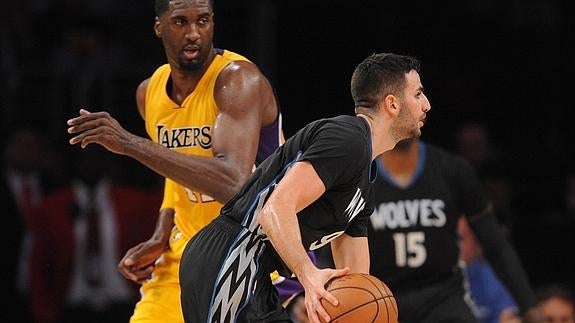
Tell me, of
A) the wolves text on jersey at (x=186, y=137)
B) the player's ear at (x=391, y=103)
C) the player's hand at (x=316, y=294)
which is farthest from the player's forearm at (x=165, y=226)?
the player's hand at (x=316, y=294)

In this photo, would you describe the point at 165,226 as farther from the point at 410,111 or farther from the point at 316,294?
the point at 316,294

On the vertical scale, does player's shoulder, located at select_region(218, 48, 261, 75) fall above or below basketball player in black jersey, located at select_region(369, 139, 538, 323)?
above

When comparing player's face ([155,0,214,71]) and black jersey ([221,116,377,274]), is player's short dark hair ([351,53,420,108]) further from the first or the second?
player's face ([155,0,214,71])

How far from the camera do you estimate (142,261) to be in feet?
19.4

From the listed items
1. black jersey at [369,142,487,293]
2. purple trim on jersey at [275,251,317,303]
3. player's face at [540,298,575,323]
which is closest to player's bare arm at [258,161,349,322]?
purple trim on jersey at [275,251,317,303]

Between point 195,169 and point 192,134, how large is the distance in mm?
510

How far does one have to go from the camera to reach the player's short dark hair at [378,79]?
4918mm

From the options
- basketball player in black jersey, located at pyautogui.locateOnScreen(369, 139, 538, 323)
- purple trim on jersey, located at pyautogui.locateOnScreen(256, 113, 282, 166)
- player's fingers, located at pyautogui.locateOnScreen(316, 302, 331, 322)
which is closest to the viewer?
player's fingers, located at pyautogui.locateOnScreen(316, 302, 331, 322)

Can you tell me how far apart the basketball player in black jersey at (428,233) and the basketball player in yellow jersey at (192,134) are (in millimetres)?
1707

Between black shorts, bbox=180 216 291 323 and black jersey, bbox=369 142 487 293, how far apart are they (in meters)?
→ 2.49

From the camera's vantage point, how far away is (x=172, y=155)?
5.36m

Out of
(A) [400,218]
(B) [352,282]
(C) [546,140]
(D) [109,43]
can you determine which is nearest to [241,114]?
(B) [352,282]

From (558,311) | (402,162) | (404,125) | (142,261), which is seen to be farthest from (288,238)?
(558,311)

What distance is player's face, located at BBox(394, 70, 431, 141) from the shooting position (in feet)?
16.2
